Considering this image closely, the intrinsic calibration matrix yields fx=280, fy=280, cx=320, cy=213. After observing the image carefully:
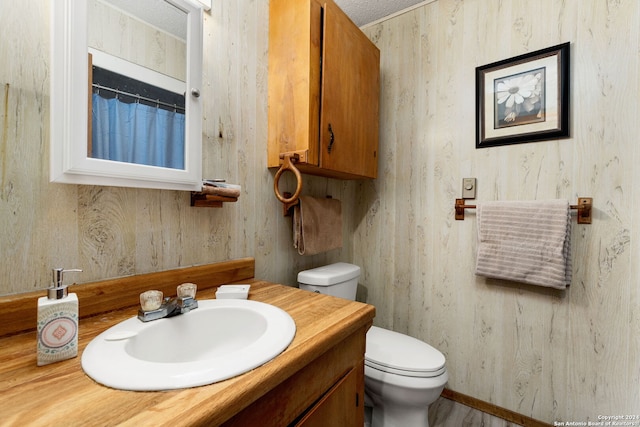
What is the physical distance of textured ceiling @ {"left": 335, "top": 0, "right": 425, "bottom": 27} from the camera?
1.68 m

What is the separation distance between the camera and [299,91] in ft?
4.05

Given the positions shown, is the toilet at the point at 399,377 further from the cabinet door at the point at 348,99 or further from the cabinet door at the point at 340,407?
the cabinet door at the point at 348,99

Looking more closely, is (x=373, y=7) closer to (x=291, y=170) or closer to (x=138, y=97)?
(x=291, y=170)

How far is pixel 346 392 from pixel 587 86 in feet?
5.37

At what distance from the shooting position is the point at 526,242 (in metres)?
1.34

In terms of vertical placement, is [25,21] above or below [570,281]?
above

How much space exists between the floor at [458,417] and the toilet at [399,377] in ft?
0.73

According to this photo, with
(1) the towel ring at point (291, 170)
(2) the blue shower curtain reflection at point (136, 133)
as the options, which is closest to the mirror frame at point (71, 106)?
(2) the blue shower curtain reflection at point (136, 133)

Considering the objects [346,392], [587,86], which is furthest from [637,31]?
[346,392]

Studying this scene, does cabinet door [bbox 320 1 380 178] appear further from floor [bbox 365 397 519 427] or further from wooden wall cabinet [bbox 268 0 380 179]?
floor [bbox 365 397 519 427]

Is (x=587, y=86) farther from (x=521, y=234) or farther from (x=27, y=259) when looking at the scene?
(x=27, y=259)

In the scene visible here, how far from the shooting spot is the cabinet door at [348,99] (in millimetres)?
1297

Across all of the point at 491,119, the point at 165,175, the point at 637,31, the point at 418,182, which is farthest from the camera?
the point at 418,182

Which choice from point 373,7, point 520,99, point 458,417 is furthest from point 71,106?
point 458,417
